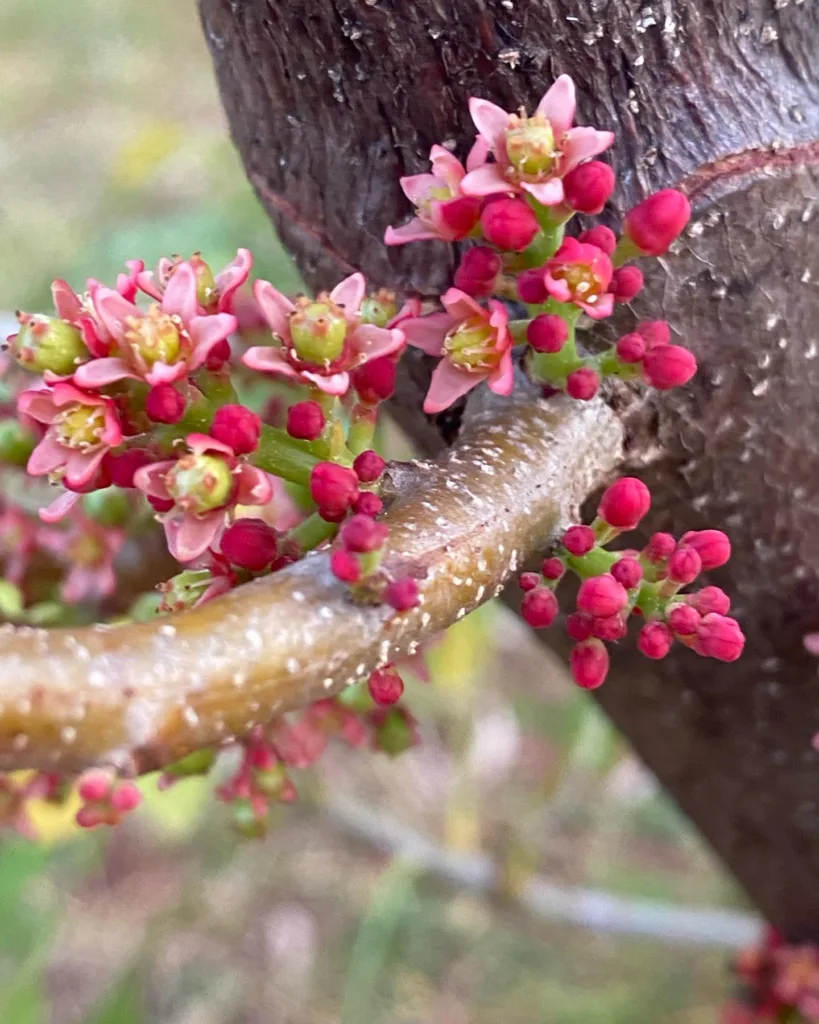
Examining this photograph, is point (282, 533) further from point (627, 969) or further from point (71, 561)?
point (627, 969)

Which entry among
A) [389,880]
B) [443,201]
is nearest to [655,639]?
[443,201]

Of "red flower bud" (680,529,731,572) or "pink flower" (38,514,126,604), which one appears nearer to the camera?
"red flower bud" (680,529,731,572)

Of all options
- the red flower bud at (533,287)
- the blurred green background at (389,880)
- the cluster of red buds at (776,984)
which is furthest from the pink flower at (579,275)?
the blurred green background at (389,880)

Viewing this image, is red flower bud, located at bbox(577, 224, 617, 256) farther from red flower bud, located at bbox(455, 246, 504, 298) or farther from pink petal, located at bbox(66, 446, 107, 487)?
pink petal, located at bbox(66, 446, 107, 487)

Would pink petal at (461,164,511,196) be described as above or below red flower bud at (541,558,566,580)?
above

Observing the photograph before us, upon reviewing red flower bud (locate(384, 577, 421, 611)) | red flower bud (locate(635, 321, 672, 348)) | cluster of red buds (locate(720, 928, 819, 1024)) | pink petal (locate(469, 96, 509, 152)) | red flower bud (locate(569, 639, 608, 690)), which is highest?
pink petal (locate(469, 96, 509, 152))

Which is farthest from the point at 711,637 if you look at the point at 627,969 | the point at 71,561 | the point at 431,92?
the point at 627,969

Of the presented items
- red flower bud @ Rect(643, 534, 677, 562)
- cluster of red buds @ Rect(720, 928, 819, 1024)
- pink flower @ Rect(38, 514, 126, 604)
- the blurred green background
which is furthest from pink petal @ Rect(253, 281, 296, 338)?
the blurred green background
